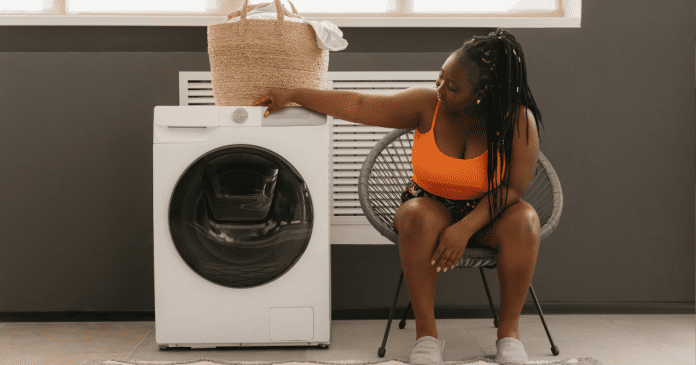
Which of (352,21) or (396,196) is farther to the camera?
(352,21)

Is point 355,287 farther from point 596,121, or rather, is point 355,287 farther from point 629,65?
point 629,65

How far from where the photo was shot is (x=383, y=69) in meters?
1.94

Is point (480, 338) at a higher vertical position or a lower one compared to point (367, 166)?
lower

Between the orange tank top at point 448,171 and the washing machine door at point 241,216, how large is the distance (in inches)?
13.3

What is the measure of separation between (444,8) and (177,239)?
1.32 m

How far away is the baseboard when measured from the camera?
6.30ft

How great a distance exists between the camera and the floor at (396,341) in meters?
1.51

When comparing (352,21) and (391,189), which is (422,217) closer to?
(391,189)

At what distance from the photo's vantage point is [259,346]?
1589 mm

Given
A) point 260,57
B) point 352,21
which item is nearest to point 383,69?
point 352,21

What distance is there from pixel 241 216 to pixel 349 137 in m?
0.58

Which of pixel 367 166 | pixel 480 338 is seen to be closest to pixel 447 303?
pixel 480 338

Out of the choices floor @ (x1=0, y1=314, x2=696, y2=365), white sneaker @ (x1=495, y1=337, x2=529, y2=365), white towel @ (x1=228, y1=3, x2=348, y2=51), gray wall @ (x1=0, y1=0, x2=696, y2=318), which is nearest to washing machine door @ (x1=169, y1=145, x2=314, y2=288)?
floor @ (x1=0, y1=314, x2=696, y2=365)

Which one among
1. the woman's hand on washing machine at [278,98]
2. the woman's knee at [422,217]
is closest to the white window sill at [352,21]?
the woman's hand on washing machine at [278,98]
